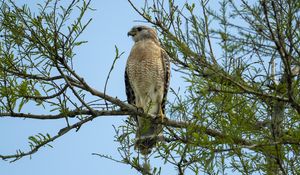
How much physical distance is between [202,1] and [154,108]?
125 inches

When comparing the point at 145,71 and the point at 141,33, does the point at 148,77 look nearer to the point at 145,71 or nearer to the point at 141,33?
the point at 145,71

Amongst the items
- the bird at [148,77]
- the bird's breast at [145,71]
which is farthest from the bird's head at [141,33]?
the bird's breast at [145,71]

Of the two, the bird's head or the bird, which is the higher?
the bird's head

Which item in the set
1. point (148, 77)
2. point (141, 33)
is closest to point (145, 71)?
point (148, 77)

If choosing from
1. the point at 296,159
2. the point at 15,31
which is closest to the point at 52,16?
the point at 15,31

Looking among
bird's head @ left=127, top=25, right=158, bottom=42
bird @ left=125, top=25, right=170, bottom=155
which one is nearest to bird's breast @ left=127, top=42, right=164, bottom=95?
bird @ left=125, top=25, right=170, bottom=155

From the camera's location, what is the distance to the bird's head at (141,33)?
296 inches

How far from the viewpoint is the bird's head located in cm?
753

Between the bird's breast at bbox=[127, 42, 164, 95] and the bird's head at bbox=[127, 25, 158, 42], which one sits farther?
the bird's head at bbox=[127, 25, 158, 42]

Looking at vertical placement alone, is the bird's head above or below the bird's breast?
above

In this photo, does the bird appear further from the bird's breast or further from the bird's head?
the bird's head

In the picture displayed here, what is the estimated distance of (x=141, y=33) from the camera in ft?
24.8

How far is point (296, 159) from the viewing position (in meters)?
3.64

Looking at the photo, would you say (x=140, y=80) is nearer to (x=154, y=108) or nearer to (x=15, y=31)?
(x=154, y=108)
